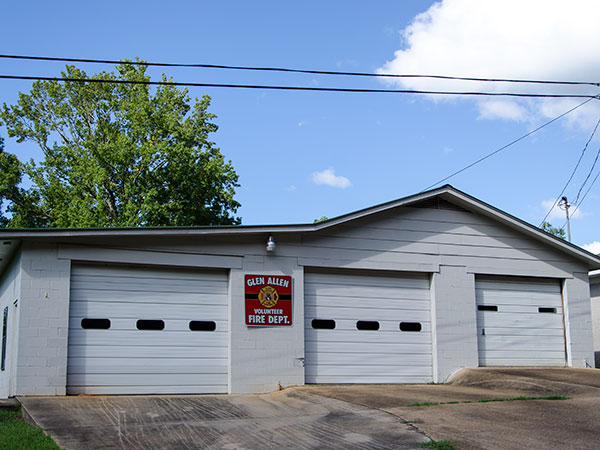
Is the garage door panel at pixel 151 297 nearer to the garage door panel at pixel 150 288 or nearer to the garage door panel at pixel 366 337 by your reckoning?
the garage door panel at pixel 150 288

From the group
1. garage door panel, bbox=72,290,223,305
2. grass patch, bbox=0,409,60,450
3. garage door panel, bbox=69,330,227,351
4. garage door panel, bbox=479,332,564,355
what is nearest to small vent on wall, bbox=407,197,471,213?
garage door panel, bbox=479,332,564,355

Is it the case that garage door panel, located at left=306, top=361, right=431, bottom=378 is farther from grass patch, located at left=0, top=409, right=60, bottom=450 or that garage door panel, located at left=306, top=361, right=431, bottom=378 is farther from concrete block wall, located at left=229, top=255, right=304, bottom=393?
grass patch, located at left=0, top=409, right=60, bottom=450

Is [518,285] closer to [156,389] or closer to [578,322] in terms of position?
[578,322]

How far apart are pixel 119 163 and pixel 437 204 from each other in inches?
778

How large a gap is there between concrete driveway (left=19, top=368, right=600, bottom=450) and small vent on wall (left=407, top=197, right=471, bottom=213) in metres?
4.29

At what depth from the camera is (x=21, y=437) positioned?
8.56 meters

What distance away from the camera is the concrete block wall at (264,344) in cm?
1372

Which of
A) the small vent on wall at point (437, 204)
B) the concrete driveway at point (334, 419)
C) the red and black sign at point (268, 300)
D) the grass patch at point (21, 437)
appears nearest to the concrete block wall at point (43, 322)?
the concrete driveway at point (334, 419)

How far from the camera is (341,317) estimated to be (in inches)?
585

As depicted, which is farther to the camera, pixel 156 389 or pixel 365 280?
pixel 365 280

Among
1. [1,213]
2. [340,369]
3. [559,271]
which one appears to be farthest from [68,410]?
[1,213]

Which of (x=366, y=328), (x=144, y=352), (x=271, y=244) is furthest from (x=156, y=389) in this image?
(x=366, y=328)

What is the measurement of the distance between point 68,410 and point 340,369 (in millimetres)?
5934

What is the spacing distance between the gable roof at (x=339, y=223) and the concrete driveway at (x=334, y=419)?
2.86 metres
